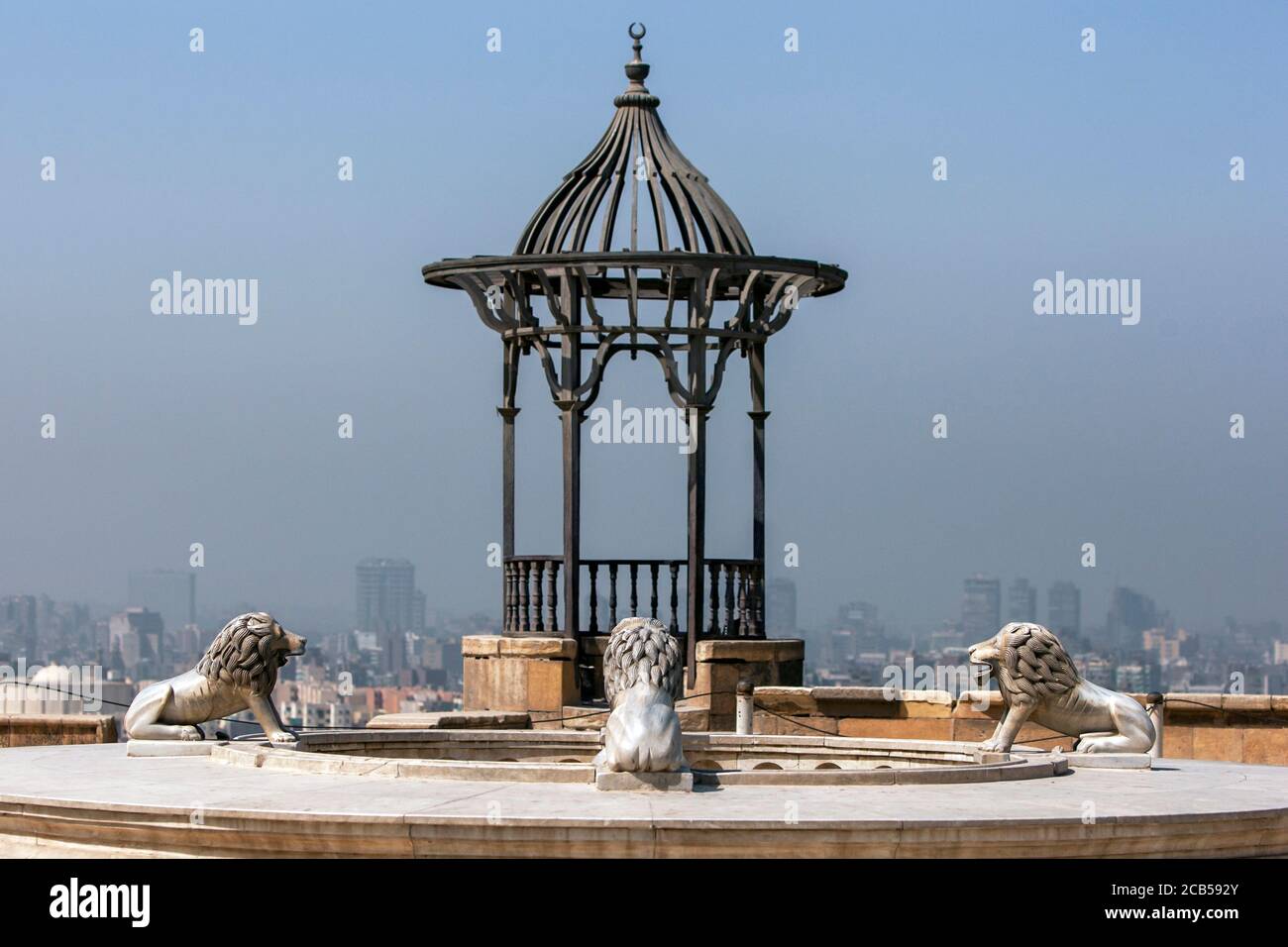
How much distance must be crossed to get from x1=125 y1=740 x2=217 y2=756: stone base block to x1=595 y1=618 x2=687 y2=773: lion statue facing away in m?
3.16

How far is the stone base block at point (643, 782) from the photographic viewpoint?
538 inches

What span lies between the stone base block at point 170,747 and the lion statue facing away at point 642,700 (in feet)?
10.4

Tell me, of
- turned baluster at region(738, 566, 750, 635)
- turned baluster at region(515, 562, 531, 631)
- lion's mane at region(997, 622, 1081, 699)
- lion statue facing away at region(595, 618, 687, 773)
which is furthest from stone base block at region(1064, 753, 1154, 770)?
turned baluster at region(515, 562, 531, 631)

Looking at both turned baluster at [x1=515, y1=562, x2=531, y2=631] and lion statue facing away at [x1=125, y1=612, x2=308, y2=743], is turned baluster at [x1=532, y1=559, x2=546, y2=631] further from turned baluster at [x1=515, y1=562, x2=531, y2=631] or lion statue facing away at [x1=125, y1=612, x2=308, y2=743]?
lion statue facing away at [x1=125, y1=612, x2=308, y2=743]

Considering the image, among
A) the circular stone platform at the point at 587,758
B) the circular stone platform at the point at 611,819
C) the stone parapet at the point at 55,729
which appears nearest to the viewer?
the circular stone platform at the point at 611,819

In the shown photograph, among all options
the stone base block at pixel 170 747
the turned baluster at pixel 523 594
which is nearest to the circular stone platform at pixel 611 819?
the stone base block at pixel 170 747

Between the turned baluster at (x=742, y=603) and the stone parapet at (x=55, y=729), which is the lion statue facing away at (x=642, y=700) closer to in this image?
the stone parapet at (x=55, y=729)

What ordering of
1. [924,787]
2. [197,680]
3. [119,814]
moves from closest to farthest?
[119,814] < [924,787] < [197,680]

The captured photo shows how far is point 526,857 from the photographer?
1225 centimetres

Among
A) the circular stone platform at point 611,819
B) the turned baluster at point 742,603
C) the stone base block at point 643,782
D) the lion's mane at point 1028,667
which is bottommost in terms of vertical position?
the circular stone platform at point 611,819

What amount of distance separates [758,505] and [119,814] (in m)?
12.2

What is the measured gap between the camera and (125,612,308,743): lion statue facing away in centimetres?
1633

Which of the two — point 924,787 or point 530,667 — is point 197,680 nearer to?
point 924,787
